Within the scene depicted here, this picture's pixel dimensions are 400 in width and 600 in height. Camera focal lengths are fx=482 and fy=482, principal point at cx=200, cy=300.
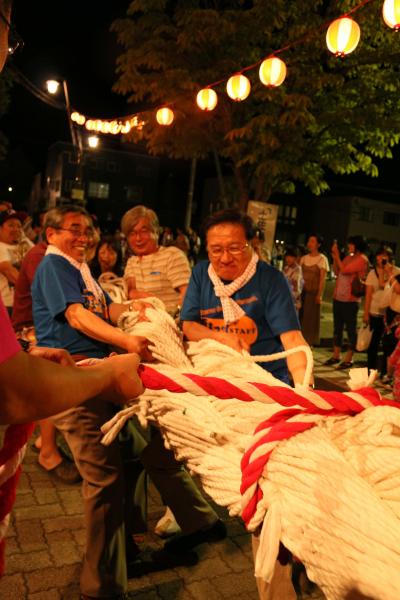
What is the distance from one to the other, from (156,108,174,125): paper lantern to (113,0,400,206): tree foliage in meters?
0.28

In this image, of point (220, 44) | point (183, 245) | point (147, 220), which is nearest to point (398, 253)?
point (183, 245)

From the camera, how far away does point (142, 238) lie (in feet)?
14.4

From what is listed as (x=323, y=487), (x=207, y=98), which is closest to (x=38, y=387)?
(x=323, y=487)

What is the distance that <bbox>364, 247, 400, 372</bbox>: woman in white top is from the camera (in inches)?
307

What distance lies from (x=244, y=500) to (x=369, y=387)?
587 mm

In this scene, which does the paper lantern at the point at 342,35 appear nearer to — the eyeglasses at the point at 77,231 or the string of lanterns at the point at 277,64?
the string of lanterns at the point at 277,64

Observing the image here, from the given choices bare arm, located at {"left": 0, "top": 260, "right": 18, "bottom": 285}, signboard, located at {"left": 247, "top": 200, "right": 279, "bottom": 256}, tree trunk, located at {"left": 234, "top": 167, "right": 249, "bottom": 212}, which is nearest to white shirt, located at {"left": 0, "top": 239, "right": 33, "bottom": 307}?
bare arm, located at {"left": 0, "top": 260, "right": 18, "bottom": 285}

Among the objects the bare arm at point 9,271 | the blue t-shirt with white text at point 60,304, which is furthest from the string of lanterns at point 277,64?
the bare arm at point 9,271

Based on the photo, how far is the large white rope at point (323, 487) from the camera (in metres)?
1.09

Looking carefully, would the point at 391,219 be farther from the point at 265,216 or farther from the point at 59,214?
the point at 59,214

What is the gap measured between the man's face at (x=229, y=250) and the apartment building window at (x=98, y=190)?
151ft

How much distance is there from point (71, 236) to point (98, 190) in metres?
45.8

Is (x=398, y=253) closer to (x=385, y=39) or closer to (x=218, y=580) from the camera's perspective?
(x=385, y=39)

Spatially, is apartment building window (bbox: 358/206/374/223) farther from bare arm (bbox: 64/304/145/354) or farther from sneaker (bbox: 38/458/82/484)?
bare arm (bbox: 64/304/145/354)
